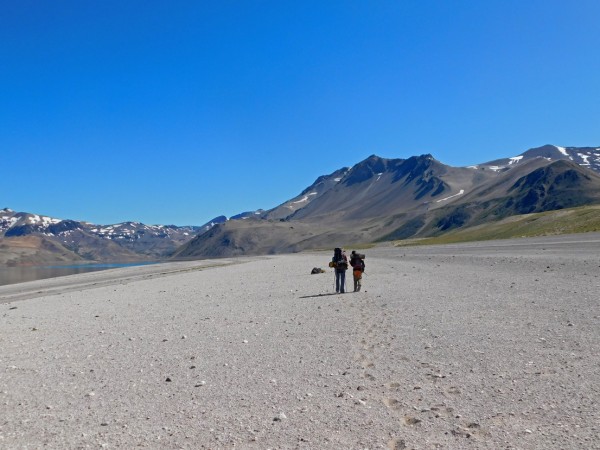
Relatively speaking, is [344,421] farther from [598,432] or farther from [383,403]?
[598,432]

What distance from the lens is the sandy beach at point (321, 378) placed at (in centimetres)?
827

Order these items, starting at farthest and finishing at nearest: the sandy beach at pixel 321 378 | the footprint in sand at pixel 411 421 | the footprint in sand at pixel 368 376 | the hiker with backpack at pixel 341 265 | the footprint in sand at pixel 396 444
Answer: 1. the hiker with backpack at pixel 341 265
2. the footprint in sand at pixel 368 376
3. the footprint in sand at pixel 411 421
4. the sandy beach at pixel 321 378
5. the footprint in sand at pixel 396 444

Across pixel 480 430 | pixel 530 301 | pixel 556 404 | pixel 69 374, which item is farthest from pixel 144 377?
pixel 530 301

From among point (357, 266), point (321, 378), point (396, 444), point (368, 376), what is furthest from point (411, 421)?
point (357, 266)

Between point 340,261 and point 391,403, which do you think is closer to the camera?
point 391,403

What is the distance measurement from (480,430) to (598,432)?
171cm

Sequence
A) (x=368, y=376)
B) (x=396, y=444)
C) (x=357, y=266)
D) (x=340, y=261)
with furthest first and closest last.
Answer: (x=357, y=266) → (x=340, y=261) → (x=368, y=376) → (x=396, y=444)

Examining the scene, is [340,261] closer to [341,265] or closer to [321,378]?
[341,265]

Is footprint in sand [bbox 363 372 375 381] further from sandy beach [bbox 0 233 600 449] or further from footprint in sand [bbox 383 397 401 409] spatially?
footprint in sand [bbox 383 397 401 409]

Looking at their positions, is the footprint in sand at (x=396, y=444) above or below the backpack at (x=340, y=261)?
below

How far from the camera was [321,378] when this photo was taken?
37.4 feet

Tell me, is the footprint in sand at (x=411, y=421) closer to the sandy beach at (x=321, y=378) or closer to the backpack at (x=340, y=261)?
the sandy beach at (x=321, y=378)

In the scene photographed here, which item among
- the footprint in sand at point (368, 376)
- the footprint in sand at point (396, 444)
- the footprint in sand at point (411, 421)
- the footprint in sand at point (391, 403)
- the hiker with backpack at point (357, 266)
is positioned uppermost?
the hiker with backpack at point (357, 266)

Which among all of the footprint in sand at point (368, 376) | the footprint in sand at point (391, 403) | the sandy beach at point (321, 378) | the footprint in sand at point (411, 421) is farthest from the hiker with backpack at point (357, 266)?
the footprint in sand at point (411, 421)
